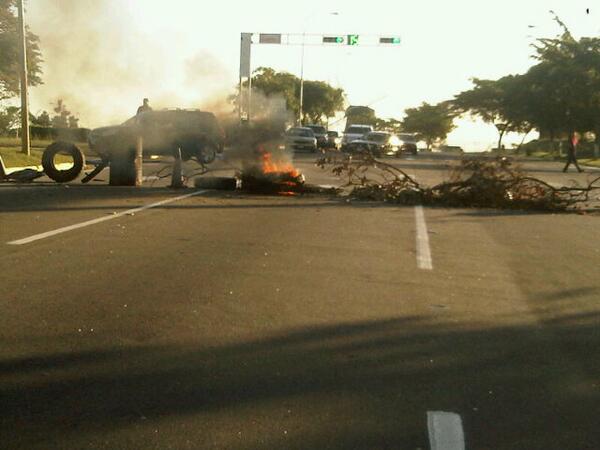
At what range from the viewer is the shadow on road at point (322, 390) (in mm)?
5055

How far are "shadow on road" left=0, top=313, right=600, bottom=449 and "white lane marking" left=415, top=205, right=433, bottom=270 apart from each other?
153 inches

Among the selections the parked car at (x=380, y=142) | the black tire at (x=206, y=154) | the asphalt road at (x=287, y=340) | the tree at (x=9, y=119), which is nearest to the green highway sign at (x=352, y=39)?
the parked car at (x=380, y=142)

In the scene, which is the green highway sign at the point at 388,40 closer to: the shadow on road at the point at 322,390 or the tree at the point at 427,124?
the shadow on road at the point at 322,390

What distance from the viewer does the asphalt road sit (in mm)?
5168

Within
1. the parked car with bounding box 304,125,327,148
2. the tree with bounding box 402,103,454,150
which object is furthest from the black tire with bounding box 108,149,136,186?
the tree with bounding box 402,103,454,150

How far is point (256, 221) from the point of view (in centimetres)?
1562

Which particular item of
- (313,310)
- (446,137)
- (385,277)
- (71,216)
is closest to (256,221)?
(71,216)

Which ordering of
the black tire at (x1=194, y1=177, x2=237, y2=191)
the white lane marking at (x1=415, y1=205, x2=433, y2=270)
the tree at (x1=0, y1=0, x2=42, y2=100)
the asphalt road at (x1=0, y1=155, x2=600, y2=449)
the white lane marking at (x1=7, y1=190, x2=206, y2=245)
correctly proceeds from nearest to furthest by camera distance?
1. the asphalt road at (x1=0, y1=155, x2=600, y2=449)
2. the white lane marking at (x1=415, y1=205, x2=433, y2=270)
3. the white lane marking at (x1=7, y1=190, x2=206, y2=245)
4. the black tire at (x1=194, y1=177, x2=237, y2=191)
5. the tree at (x1=0, y1=0, x2=42, y2=100)

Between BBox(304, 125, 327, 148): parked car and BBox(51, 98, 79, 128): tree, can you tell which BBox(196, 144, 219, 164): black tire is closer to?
BBox(51, 98, 79, 128): tree

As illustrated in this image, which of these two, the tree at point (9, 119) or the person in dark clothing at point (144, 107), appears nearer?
the person in dark clothing at point (144, 107)

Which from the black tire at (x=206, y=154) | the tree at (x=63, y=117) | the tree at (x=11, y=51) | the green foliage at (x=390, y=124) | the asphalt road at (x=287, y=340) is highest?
the tree at (x=11, y=51)

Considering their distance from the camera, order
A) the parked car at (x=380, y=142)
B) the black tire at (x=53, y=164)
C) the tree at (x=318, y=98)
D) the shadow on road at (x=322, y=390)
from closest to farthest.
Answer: the shadow on road at (x=322, y=390)
the black tire at (x=53, y=164)
the parked car at (x=380, y=142)
the tree at (x=318, y=98)

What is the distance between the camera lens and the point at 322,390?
5828mm

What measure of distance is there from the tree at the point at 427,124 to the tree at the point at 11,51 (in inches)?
3701
